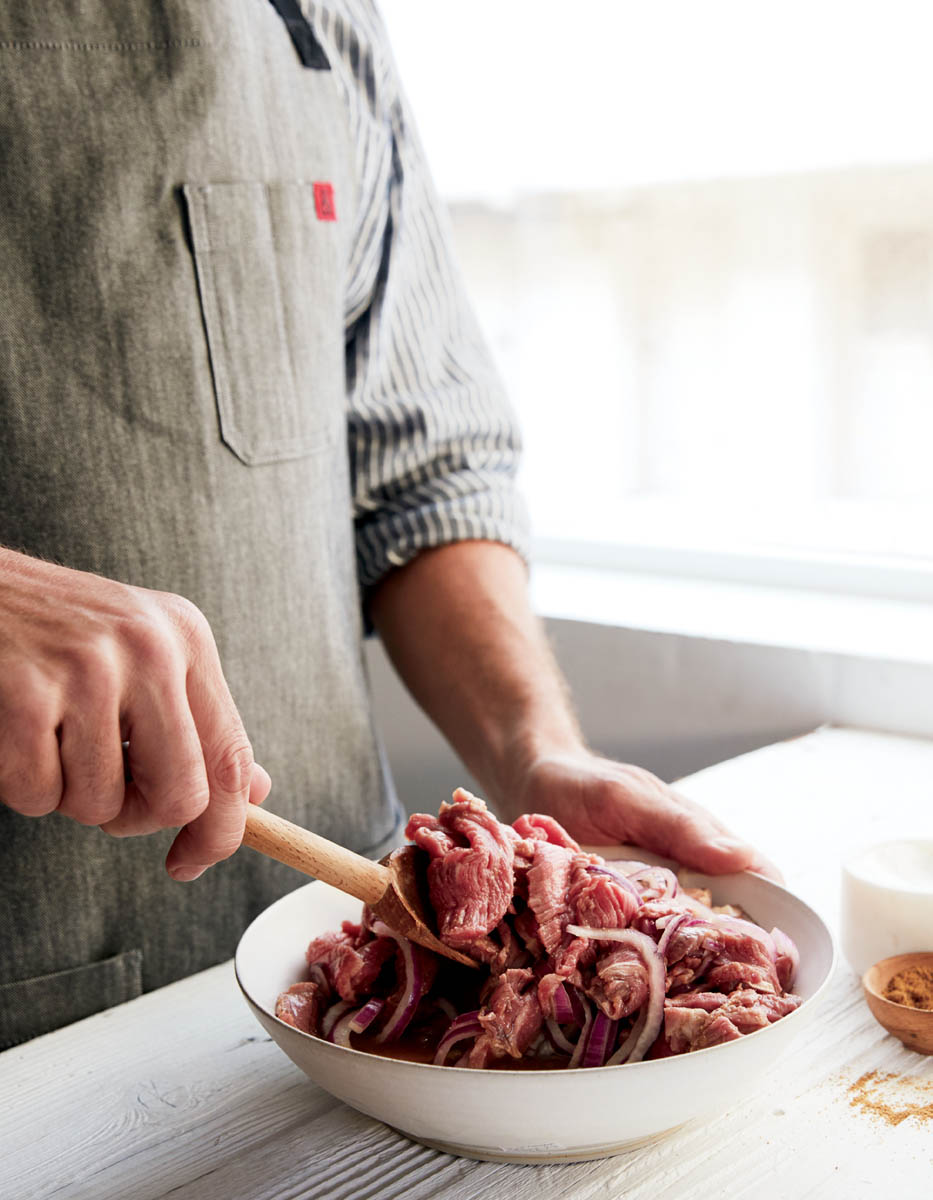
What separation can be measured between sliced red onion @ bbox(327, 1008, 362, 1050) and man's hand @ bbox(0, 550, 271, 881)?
0.14 meters

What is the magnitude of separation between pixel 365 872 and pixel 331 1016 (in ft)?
0.31

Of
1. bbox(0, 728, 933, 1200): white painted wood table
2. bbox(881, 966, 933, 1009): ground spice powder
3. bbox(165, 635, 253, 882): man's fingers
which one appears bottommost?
bbox(0, 728, 933, 1200): white painted wood table

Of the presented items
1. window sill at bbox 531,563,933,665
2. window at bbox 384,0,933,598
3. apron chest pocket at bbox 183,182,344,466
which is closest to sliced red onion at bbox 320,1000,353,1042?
apron chest pocket at bbox 183,182,344,466

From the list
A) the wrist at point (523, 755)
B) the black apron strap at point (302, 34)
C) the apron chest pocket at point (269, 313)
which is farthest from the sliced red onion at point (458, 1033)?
the black apron strap at point (302, 34)

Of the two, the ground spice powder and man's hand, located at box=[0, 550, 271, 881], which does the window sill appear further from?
man's hand, located at box=[0, 550, 271, 881]

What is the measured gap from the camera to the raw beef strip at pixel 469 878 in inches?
30.2

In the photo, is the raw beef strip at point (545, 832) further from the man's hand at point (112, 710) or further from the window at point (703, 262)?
the window at point (703, 262)

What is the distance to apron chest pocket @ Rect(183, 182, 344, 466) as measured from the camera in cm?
109

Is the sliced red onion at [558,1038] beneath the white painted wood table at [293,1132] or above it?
above

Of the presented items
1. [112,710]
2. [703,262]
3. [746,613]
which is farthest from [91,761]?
[703,262]

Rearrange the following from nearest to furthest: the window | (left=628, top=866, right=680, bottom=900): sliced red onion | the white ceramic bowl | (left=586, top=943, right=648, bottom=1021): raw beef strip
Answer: the white ceramic bowl
(left=586, top=943, right=648, bottom=1021): raw beef strip
(left=628, top=866, right=680, bottom=900): sliced red onion
the window

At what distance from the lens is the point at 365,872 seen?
77cm

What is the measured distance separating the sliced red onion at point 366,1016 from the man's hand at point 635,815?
273 mm

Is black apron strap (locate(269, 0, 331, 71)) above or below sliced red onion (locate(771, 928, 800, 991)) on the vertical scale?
above
